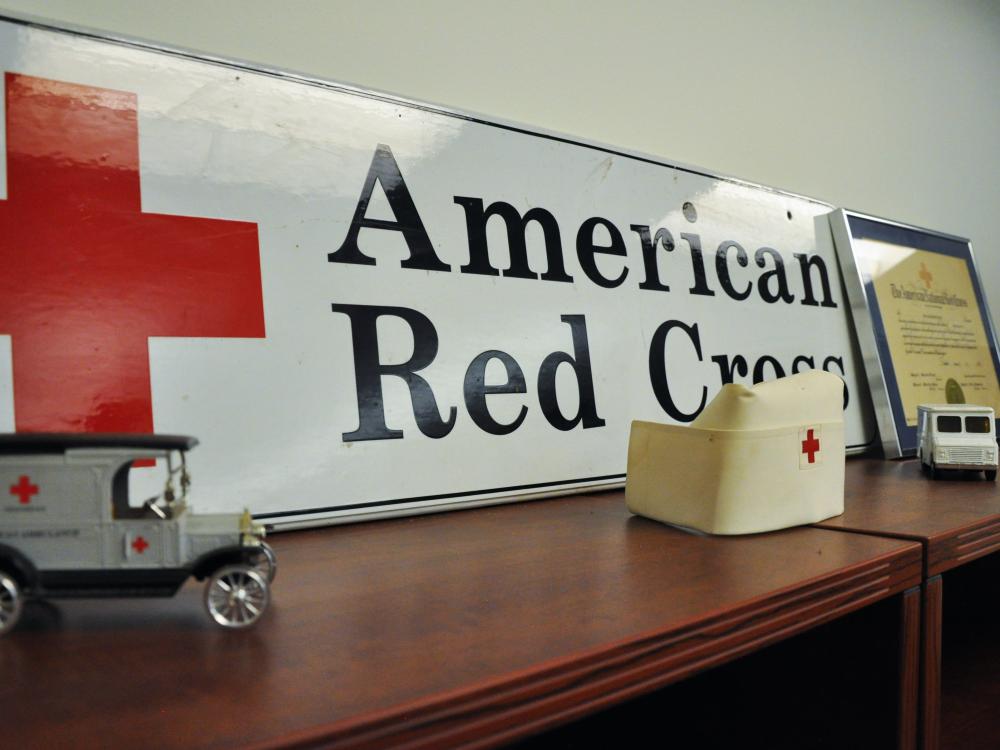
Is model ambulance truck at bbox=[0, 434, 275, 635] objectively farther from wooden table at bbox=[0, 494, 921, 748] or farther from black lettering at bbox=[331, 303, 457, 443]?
black lettering at bbox=[331, 303, 457, 443]

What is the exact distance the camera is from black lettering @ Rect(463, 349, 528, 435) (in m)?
0.88

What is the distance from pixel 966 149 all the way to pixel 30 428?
2341 mm

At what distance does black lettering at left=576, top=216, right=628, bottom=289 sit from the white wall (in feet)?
0.62

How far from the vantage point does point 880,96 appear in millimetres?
1717

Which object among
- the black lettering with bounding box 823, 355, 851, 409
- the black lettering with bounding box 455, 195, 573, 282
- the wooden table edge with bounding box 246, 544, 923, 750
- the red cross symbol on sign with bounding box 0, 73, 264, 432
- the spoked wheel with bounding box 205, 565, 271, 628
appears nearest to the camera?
the wooden table edge with bounding box 246, 544, 923, 750

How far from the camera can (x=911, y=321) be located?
147cm

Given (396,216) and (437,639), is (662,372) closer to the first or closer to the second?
(396,216)

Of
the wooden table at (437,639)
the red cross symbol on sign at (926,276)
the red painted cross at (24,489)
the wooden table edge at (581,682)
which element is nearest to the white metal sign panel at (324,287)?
the wooden table at (437,639)

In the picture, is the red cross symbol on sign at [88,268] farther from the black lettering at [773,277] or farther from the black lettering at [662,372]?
the black lettering at [773,277]

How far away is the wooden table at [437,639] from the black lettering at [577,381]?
0.95ft

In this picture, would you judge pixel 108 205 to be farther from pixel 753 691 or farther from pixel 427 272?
pixel 753 691

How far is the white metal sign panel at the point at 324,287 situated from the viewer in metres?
0.67

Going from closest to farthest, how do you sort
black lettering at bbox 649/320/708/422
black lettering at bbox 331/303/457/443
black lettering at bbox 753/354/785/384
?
1. black lettering at bbox 331/303/457/443
2. black lettering at bbox 649/320/708/422
3. black lettering at bbox 753/354/785/384

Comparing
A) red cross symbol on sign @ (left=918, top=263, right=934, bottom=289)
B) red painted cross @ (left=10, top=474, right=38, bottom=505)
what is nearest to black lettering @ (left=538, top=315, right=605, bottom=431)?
red painted cross @ (left=10, top=474, right=38, bottom=505)
